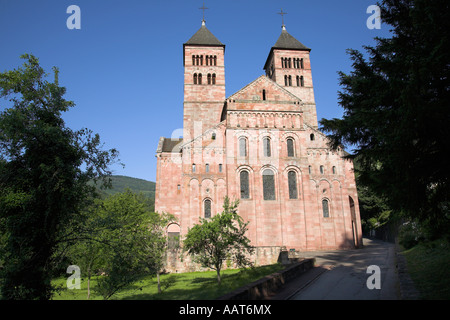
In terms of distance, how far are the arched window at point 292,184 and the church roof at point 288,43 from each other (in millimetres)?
26274

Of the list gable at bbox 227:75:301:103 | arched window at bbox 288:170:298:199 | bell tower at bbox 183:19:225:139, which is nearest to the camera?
arched window at bbox 288:170:298:199

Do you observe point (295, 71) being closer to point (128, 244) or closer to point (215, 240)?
point (215, 240)

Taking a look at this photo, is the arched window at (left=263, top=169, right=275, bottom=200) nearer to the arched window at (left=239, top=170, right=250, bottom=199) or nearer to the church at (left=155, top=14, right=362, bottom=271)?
the church at (left=155, top=14, right=362, bottom=271)

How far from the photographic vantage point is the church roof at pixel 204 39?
46156mm

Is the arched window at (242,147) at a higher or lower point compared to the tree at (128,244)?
higher

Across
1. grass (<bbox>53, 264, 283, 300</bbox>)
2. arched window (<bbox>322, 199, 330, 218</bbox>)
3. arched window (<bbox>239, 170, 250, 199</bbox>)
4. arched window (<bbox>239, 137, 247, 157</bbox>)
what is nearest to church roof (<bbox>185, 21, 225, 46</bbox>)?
arched window (<bbox>239, 137, 247, 157</bbox>)

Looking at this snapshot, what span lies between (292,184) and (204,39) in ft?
94.1

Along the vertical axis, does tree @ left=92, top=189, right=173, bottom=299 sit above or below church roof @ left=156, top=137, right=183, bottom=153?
below

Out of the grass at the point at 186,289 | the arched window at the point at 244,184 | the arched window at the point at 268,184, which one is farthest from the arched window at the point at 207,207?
the grass at the point at 186,289

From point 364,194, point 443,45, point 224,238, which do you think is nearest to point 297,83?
point 364,194

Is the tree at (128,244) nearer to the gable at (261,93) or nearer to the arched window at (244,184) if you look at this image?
the arched window at (244,184)

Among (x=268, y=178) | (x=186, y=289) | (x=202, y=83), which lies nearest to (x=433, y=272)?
(x=186, y=289)

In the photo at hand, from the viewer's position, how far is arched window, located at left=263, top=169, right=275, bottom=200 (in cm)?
3241
